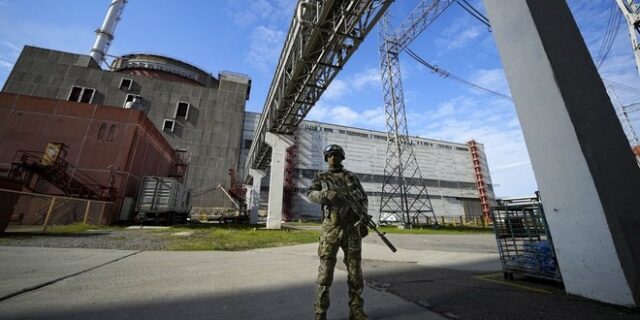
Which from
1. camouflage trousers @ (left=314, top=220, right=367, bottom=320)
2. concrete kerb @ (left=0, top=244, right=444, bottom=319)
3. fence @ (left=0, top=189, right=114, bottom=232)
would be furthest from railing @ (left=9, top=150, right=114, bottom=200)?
camouflage trousers @ (left=314, top=220, right=367, bottom=320)

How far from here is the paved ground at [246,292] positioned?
91.7 inches

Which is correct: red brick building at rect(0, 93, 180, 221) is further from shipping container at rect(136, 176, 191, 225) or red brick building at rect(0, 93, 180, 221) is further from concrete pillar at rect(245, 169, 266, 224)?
concrete pillar at rect(245, 169, 266, 224)

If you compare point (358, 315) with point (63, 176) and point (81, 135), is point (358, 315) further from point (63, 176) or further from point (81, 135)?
point (81, 135)

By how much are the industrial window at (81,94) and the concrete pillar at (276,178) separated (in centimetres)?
2940

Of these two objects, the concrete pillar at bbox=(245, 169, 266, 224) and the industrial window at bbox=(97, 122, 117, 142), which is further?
the concrete pillar at bbox=(245, 169, 266, 224)

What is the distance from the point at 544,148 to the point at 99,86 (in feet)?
139

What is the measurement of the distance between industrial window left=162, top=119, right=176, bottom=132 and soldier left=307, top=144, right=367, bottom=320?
33.0 meters

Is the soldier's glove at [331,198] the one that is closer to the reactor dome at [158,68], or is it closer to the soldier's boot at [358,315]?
the soldier's boot at [358,315]

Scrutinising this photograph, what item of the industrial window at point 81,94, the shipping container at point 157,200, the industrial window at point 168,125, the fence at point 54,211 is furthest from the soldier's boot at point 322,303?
the industrial window at point 81,94

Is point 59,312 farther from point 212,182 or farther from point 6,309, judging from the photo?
point 212,182

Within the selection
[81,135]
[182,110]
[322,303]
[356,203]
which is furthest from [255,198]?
[322,303]

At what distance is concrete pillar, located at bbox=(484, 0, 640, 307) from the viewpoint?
248cm

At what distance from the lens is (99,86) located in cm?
3070

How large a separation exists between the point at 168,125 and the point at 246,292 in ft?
109
